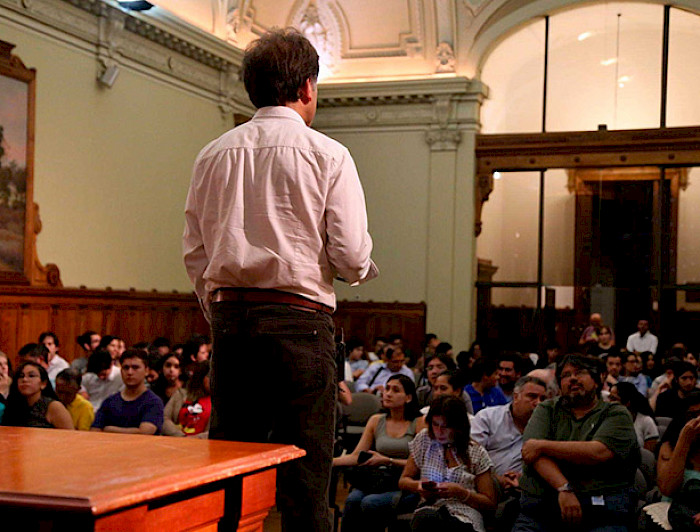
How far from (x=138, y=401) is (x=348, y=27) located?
47.0 feet

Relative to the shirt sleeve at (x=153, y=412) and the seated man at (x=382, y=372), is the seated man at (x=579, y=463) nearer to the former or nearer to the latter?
the shirt sleeve at (x=153, y=412)

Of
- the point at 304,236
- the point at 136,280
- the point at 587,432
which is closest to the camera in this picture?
the point at 304,236

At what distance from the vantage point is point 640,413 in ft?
27.4

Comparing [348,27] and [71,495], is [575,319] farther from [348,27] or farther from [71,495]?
[71,495]

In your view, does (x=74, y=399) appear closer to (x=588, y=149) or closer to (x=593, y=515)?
(x=593, y=515)

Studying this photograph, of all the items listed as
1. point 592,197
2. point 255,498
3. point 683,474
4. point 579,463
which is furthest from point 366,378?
point 255,498

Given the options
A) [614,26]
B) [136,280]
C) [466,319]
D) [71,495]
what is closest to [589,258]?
[466,319]

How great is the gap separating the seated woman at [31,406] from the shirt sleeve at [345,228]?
500cm

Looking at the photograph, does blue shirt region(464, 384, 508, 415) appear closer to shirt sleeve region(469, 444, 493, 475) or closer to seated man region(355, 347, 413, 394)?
seated man region(355, 347, 413, 394)

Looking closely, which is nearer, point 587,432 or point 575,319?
point 587,432

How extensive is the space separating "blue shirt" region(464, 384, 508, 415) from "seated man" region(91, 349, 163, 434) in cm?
298

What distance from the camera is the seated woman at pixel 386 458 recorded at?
278 inches

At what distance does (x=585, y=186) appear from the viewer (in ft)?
66.1

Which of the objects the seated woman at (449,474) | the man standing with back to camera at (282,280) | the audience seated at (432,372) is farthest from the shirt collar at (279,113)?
the audience seated at (432,372)
